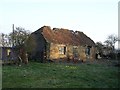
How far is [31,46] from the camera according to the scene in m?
43.1

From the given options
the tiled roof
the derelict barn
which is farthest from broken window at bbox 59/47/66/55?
the tiled roof

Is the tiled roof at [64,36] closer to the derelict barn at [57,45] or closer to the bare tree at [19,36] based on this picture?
the derelict barn at [57,45]

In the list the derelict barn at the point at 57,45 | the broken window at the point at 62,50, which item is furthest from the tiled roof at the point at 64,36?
the broken window at the point at 62,50

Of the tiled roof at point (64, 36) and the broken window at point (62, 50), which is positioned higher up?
the tiled roof at point (64, 36)

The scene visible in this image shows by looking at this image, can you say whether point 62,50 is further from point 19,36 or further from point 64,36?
point 19,36

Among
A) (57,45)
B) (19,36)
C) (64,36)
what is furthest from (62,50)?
(19,36)

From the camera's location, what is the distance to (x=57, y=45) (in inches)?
1752

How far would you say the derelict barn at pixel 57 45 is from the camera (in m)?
42.9

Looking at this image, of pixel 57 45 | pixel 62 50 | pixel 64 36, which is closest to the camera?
pixel 57 45

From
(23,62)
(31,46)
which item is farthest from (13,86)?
(31,46)

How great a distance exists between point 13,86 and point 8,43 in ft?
139

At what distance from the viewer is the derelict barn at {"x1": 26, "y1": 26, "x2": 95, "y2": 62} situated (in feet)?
141

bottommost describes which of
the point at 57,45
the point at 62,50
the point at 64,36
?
the point at 62,50

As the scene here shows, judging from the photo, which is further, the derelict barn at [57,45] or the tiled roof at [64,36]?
the tiled roof at [64,36]
